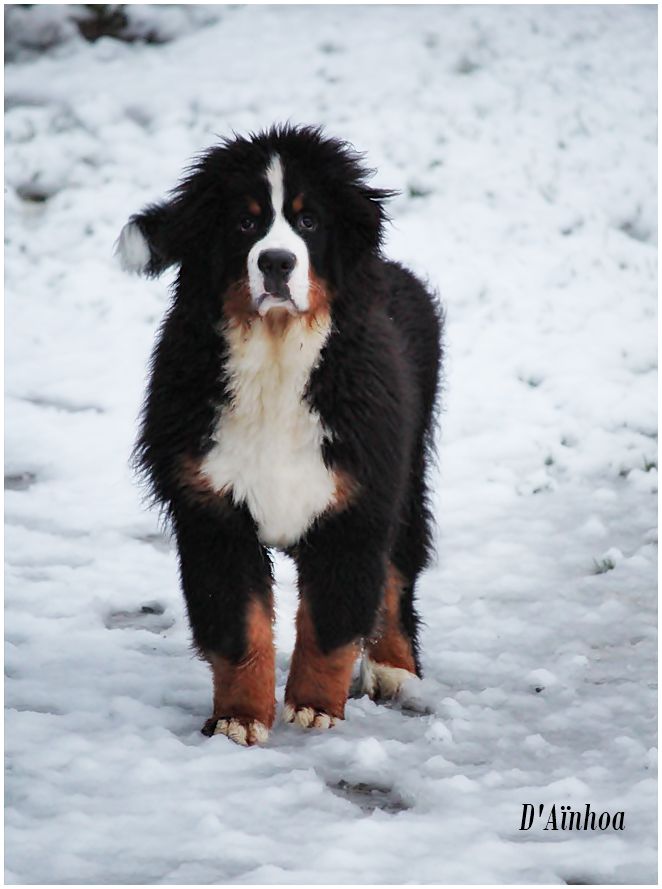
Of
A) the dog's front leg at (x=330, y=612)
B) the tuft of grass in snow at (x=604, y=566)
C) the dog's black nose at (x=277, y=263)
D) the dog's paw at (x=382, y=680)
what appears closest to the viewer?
the dog's black nose at (x=277, y=263)

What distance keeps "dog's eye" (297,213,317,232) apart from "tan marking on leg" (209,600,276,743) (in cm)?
104

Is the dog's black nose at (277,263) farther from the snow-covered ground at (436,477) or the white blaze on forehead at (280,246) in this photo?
the snow-covered ground at (436,477)

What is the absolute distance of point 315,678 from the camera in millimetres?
3719

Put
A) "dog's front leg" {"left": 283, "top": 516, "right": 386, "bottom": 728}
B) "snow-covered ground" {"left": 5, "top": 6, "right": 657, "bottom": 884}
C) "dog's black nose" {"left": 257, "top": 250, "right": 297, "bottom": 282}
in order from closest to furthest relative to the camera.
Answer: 1. "snow-covered ground" {"left": 5, "top": 6, "right": 657, "bottom": 884}
2. "dog's black nose" {"left": 257, "top": 250, "right": 297, "bottom": 282}
3. "dog's front leg" {"left": 283, "top": 516, "right": 386, "bottom": 728}

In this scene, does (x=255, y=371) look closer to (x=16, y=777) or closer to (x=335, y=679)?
(x=335, y=679)

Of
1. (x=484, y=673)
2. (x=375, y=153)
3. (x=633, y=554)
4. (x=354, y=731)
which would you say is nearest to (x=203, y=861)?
(x=354, y=731)

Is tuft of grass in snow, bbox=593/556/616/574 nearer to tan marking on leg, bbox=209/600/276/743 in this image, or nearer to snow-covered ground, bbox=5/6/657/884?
snow-covered ground, bbox=5/6/657/884

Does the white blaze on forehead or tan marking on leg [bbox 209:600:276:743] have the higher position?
the white blaze on forehead

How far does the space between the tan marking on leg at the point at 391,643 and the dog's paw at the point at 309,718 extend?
0.52m

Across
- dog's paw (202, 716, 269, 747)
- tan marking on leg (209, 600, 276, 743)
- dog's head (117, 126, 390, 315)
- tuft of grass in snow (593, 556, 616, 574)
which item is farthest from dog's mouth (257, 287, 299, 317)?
tuft of grass in snow (593, 556, 616, 574)

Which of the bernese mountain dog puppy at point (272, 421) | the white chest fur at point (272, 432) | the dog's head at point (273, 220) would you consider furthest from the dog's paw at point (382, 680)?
the dog's head at point (273, 220)

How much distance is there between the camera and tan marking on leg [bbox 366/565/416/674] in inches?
166

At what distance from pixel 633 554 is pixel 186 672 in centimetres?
204

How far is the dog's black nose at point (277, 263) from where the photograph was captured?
11.1ft
